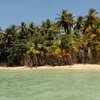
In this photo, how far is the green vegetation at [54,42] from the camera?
56562 mm

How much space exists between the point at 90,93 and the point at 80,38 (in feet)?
127

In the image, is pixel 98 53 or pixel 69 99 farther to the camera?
pixel 98 53

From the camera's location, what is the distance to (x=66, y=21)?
61844 millimetres

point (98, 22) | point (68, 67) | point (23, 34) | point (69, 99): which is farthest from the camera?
point (23, 34)

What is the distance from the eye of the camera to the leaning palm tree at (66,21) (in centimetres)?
6169

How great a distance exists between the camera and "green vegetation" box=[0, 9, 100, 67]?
5656 centimetres

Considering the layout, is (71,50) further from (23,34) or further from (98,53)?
(23,34)

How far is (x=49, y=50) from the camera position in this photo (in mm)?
55812

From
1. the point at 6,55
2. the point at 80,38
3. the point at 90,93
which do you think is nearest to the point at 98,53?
the point at 80,38

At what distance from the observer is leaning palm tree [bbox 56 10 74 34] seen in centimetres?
A: 6169

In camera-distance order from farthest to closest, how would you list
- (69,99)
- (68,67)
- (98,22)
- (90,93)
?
1. (98,22)
2. (68,67)
3. (90,93)
4. (69,99)

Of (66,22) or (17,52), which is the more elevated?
(66,22)

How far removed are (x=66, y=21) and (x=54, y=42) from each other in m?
6.34

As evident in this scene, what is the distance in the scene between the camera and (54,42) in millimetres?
57531
